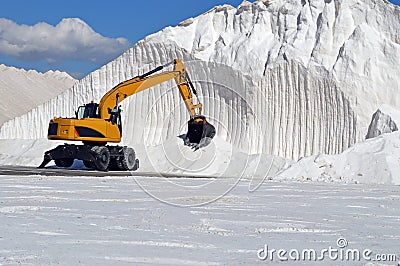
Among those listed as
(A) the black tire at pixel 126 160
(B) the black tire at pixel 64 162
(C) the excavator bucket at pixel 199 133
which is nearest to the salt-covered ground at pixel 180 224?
(A) the black tire at pixel 126 160

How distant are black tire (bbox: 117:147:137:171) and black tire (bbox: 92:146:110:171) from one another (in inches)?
27.1

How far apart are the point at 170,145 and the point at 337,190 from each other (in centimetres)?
1384

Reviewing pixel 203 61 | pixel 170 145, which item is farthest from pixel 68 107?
pixel 170 145

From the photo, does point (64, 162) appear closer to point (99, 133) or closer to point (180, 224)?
point (99, 133)

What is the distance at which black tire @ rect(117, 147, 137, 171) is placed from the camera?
25.2 meters

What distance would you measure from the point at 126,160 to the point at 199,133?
412cm

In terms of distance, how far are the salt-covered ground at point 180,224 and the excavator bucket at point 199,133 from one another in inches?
451

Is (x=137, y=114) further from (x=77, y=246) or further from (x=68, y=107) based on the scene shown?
(x=77, y=246)

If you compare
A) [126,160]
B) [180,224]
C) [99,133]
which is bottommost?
[180,224]

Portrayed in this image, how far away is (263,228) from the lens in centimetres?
895

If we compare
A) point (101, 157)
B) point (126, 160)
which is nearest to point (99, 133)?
point (101, 157)

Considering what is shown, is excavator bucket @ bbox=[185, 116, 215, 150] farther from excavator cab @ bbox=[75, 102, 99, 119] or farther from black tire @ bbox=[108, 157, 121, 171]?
excavator cab @ bbox=[75, 102, 99, 119]

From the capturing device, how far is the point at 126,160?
25.1 meters

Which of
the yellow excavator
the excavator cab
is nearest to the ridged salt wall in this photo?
the yellow excavator
